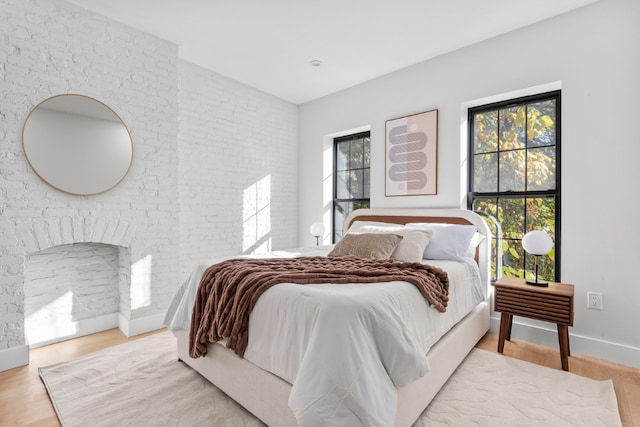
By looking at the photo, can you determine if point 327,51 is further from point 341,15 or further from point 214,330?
point 214,330

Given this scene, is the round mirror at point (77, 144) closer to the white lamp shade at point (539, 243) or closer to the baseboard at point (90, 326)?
the baseboard at point (90, 326)

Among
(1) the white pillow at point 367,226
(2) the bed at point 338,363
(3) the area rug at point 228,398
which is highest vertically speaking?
(1) the white pillow at point 367,226

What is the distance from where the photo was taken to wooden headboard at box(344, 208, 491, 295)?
2.92m

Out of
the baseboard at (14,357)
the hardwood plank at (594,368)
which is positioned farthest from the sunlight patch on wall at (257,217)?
the hardwood plank at (594,368)

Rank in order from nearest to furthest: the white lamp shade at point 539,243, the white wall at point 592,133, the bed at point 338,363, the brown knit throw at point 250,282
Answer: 1. the bed at point 338,363
2. the brown knit throw at point 250,282
3. the white wall at point 592,133
4. the white lamp shade at point 539,243

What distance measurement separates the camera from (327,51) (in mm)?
3281

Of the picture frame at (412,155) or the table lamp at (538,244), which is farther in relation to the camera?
the picture frame at (412,155)

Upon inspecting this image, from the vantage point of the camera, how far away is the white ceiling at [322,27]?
257 centimetres

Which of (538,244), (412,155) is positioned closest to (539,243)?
(538,244)

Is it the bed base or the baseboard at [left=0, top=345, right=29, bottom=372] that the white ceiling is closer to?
the bed base

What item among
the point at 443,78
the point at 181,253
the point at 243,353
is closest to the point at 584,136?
the point at 443,78

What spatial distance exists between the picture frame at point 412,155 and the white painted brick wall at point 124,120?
2.32 meters

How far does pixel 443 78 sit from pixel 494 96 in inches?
21.9

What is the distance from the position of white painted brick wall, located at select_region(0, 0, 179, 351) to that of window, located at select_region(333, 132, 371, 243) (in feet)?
7.09
